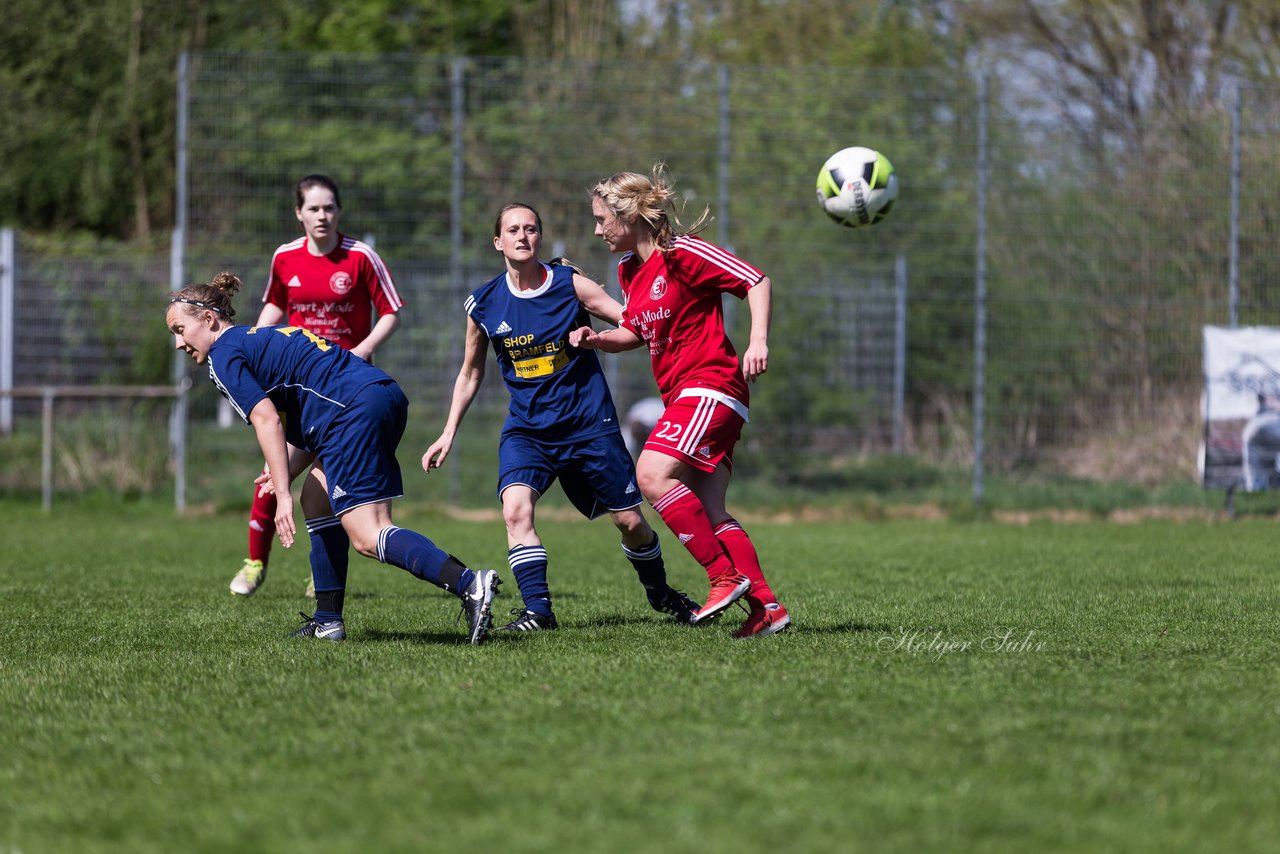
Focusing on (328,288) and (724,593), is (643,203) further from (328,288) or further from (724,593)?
(328,288)

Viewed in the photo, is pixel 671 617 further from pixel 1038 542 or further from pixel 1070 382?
pixel 1070 382

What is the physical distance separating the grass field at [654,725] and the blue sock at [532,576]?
16 centimetres

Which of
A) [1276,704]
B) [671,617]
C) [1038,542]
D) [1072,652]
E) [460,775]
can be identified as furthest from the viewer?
[1038,542]

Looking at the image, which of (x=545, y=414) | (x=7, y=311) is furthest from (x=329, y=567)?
(x=7, y=311)

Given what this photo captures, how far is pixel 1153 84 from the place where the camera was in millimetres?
14492

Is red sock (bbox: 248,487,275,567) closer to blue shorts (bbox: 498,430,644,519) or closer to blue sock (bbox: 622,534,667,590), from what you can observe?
blue shorts (bbox: 498,430,644,519)

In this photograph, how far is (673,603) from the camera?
6332 millimetres

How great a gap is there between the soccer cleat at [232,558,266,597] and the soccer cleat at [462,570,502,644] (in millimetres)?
2551

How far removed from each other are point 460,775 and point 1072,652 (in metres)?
2.67

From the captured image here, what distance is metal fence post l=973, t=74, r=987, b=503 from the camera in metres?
13.9

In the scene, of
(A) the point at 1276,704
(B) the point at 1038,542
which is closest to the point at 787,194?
(B) the point at 1038,542

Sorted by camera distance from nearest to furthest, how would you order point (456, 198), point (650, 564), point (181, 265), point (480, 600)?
point (480, 600) < point (650, 564) < point (181, 265) < point (456, 198)

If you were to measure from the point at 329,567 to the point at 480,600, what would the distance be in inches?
35.6

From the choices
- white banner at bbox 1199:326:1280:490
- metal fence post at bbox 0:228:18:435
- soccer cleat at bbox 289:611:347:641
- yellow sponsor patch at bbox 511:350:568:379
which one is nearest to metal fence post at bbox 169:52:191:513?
metal fence post at bbox 0:228:18:435
